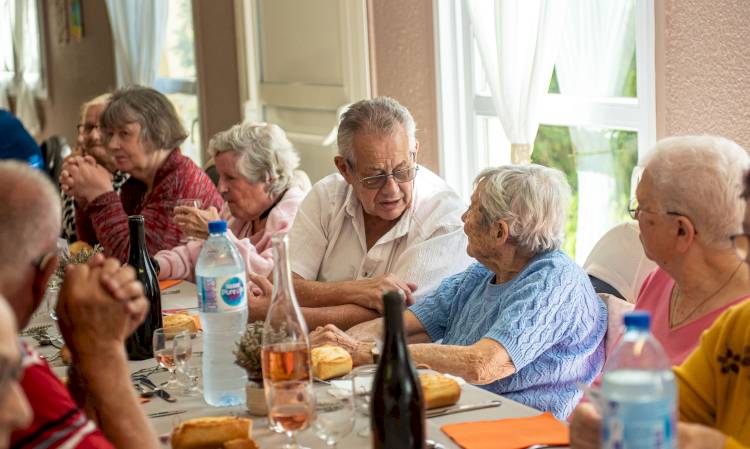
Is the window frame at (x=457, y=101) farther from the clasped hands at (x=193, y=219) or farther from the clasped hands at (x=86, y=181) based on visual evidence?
the clasped hands at (x=86, y=181)

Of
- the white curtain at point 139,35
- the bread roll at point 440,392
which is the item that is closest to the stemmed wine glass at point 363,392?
the bread roll at point 440,392

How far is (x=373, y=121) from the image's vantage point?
2957mm

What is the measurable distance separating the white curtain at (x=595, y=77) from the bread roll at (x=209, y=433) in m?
2.21

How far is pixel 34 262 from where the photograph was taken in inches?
58.1

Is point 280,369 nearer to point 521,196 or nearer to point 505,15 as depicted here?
point 521,196

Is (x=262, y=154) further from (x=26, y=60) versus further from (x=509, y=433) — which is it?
(x=26, y=60)

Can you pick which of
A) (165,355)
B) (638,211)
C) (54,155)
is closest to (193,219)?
(165,355)

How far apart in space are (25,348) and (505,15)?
2631 millimetres

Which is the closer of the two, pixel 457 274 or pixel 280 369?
pixel 280 369

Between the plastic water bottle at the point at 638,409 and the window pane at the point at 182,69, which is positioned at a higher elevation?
the window pane at the point at 182,69

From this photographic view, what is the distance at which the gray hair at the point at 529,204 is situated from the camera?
8.14 feet

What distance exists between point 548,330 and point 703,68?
3.37ft

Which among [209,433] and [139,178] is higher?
[139,178]

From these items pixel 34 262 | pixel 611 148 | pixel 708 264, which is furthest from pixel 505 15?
pixel 34 262
